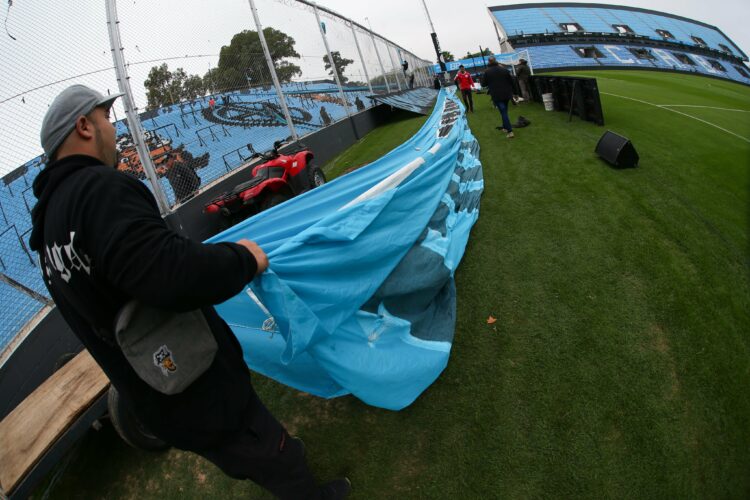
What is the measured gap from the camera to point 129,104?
4.32m

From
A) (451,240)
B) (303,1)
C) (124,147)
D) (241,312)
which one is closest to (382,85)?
(303,1)

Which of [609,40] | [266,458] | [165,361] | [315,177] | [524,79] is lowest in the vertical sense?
[266,458]

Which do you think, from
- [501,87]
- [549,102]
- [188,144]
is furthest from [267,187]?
[549,102]

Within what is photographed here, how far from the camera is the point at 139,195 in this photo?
104cm

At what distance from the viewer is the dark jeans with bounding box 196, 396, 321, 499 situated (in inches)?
52.6

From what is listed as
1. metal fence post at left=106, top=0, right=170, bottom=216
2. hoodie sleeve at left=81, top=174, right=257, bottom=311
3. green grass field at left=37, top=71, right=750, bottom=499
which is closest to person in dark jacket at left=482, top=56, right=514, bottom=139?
green grass field at left=37, top=71, right=750, bottom=499

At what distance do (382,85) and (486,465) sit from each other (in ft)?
50.0

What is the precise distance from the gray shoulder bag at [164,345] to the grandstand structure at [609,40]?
33.7 meters

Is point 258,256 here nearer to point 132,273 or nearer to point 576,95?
point 132,273

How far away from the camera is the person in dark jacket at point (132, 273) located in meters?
0.93

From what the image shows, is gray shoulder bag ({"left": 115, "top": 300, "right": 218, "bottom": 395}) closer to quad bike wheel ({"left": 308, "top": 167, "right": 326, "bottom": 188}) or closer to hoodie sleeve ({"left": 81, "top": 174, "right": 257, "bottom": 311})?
hoodie sleeve ({"left": 81, "top": 174, "right": 257, "bottom": 311})

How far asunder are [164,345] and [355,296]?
98 centimetres

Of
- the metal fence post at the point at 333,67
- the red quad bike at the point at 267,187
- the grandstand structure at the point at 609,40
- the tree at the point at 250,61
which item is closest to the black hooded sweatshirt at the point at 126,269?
the red quad bike at the point at 267,187

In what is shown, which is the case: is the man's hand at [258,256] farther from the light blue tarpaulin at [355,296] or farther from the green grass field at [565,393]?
the green grass field at [565,393]
